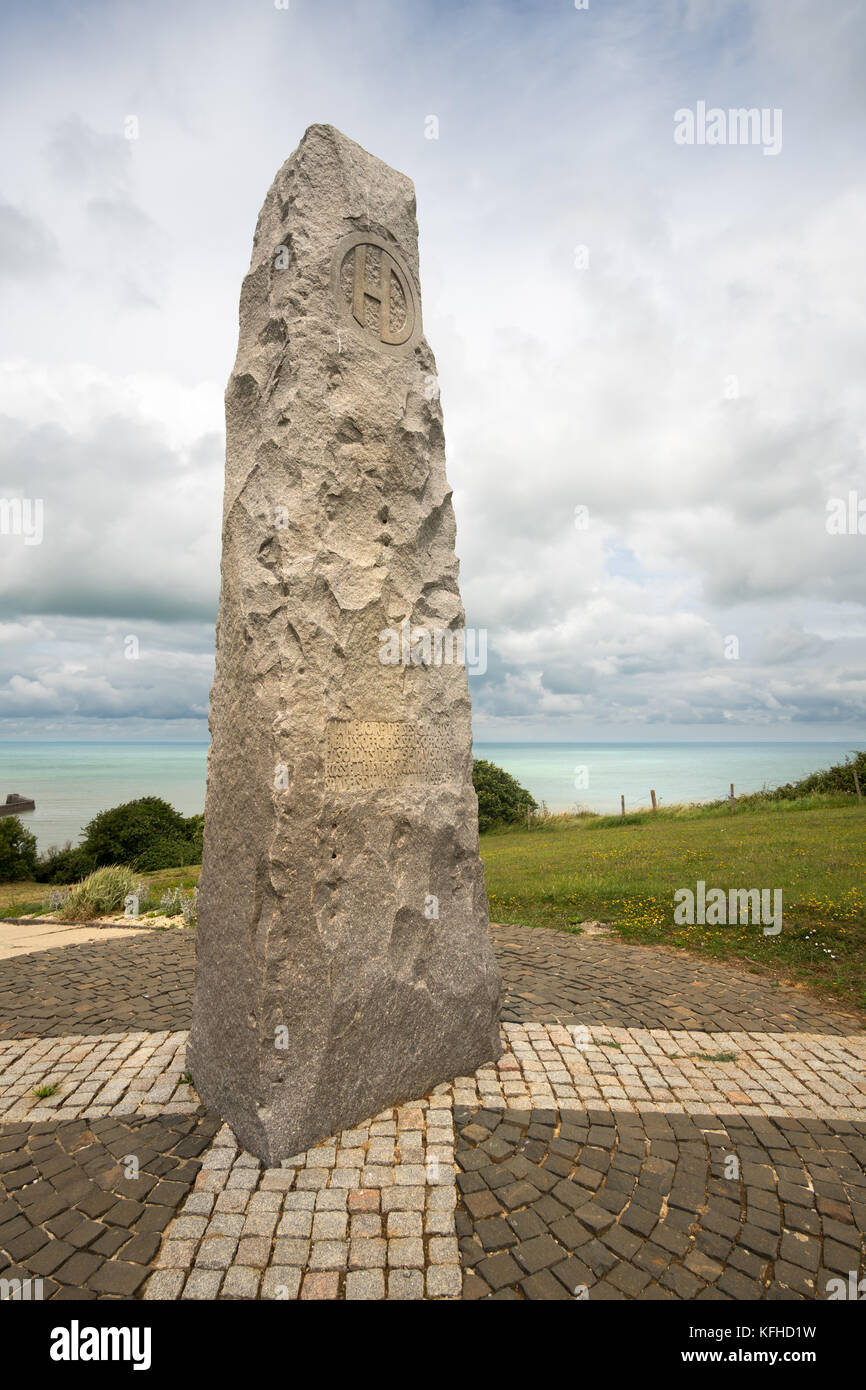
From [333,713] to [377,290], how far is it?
2.89 m

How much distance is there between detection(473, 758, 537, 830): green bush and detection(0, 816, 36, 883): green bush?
598 inches

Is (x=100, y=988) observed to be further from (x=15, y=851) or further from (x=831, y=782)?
(x=831, y=782)

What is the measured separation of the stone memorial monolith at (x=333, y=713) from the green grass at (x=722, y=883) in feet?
15.1

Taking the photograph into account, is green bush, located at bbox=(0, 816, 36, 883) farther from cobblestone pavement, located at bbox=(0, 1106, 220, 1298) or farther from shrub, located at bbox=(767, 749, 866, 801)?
shrub, located at bbox=(767, 749, 866, 801)

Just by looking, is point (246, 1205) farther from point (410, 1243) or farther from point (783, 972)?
point (783, 972)

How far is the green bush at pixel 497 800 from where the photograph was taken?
2781 centimetres

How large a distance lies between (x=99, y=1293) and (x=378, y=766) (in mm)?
2859

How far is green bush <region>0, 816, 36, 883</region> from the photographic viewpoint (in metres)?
19.0

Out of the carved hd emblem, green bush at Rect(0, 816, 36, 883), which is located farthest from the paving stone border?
green bush at Rect(0, 816, 36, 883)

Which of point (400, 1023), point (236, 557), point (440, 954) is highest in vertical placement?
Result: point (236, 557)

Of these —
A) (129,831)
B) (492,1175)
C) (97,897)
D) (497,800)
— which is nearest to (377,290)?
(492,1175)

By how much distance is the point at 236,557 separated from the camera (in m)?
4.50

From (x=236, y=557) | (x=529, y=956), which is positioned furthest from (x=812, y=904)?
(x=236, y=557)

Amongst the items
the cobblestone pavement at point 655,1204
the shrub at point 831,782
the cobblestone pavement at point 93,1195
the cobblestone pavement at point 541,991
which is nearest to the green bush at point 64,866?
the cobblestone pavement at point 541,991
